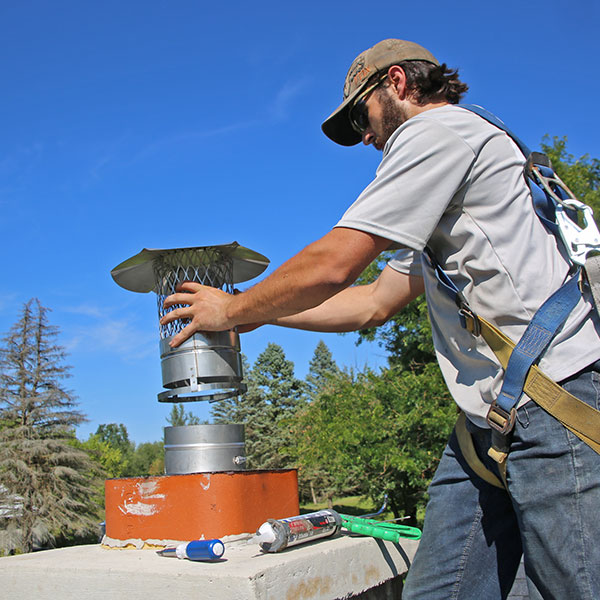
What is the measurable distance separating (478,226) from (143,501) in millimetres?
1684

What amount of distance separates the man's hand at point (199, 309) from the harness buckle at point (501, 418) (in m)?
1.01

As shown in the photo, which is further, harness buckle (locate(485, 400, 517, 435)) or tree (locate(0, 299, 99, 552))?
tree (locate(0, 299, 99, 552))

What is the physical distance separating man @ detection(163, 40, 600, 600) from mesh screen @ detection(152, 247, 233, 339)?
0.53 metres

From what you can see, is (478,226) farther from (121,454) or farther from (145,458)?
(145,458)

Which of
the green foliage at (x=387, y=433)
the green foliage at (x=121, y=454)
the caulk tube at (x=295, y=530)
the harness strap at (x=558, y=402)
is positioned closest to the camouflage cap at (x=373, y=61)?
the harness strap at (x=558, y=402)

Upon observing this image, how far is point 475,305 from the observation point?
1714 millimetres

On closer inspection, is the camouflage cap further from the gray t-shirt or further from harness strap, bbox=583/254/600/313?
harness strap, bbox=583/254/600/313

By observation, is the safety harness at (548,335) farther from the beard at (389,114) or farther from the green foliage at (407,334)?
the green foliage at (407,334)

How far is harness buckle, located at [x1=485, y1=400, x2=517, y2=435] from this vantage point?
→ 160cm

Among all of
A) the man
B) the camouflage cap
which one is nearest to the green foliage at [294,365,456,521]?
the man

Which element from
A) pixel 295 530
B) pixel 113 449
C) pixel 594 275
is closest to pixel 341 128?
pixel 594 275

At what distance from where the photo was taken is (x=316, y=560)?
6.81 ft

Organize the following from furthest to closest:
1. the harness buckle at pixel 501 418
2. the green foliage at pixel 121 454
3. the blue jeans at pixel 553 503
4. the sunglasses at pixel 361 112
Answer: the green foliage at pixel 121 454 → the sunglasses at pixel 361 112 → the harness buckle at pixel 501 418 → the blue jeans at pixel 553 503

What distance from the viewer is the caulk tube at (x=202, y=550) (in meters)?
Result: 1.95
